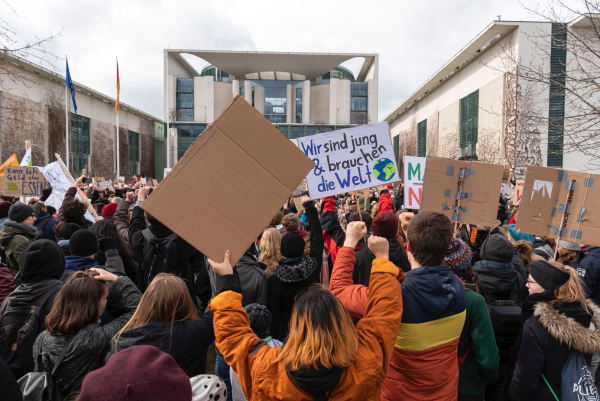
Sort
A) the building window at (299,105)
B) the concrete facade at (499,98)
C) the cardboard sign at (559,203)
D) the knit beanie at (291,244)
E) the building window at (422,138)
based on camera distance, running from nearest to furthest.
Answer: the knit beanie at (291,244) < the cardboard sign at (559,203) < the concrete facade at (499,98) < the building window at (422,138) < the building window at (299,105)

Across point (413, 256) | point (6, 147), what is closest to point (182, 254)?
point (413, 256)

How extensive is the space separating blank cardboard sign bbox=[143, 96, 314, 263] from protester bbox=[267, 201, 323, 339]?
918mm

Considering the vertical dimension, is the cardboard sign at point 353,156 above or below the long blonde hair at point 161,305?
above

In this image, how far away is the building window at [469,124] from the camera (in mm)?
33375

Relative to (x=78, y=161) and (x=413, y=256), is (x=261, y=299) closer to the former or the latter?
(x=413, y=256)

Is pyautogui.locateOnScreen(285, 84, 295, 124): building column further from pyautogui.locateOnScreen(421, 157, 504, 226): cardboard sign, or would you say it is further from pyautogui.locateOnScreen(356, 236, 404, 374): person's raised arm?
pyautogui.locateOnScreen(356, 236, 404, 374): person's raised arm

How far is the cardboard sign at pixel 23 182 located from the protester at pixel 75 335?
8096 millimetres

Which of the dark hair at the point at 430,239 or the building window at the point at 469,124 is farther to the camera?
the building window at the point at 469,124

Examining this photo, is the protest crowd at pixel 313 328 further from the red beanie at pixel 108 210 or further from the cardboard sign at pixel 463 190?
the red beanie at pixel 108 210

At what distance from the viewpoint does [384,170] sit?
4996mm

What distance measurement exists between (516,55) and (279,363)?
29616mm

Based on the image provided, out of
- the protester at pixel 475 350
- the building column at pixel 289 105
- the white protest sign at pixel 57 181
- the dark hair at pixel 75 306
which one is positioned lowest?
the protester at pixel 475 350

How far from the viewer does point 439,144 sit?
41.9m

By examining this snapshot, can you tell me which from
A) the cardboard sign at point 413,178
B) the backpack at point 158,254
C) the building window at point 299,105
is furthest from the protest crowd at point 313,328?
the building window at point 299,105
